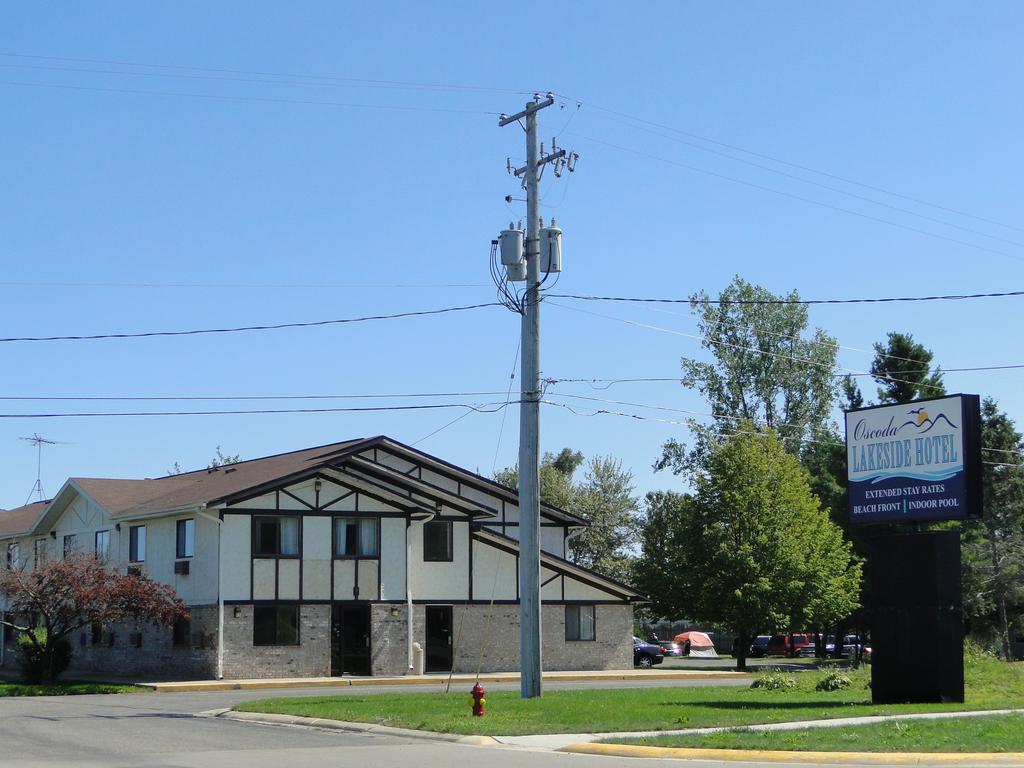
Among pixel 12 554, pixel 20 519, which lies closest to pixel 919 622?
pixel 12 554

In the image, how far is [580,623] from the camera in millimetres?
44719

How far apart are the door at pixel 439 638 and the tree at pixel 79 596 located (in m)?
7.96

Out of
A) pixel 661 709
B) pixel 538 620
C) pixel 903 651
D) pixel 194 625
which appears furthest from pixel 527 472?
pixel 194 625

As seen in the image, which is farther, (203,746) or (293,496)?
(293,496)

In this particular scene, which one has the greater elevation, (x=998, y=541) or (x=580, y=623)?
(x=998, y=541)

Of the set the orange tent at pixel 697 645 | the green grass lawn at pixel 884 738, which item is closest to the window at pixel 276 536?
the green grass lawn at pixel 884 738

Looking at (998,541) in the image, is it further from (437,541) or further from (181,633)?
(181,633)

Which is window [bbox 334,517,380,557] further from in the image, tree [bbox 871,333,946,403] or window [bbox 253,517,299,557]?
tree [bbox 871,333,946,403]

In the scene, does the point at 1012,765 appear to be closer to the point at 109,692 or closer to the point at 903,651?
the point at 903,651

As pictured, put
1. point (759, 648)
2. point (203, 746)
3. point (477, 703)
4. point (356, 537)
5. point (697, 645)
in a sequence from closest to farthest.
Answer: point (203, 746) → point (477, 703) → point (356, 537) → point (759, 648) → point (697, 645)

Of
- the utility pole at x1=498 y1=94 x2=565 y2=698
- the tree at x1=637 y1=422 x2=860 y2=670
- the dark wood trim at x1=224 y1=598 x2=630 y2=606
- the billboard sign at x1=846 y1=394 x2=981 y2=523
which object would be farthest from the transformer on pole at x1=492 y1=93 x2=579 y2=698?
the tree at x1=637 y1=422 x2=860 y2=670

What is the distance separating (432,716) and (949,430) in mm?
10075

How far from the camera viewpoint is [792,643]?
237 feet

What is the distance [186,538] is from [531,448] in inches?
728
